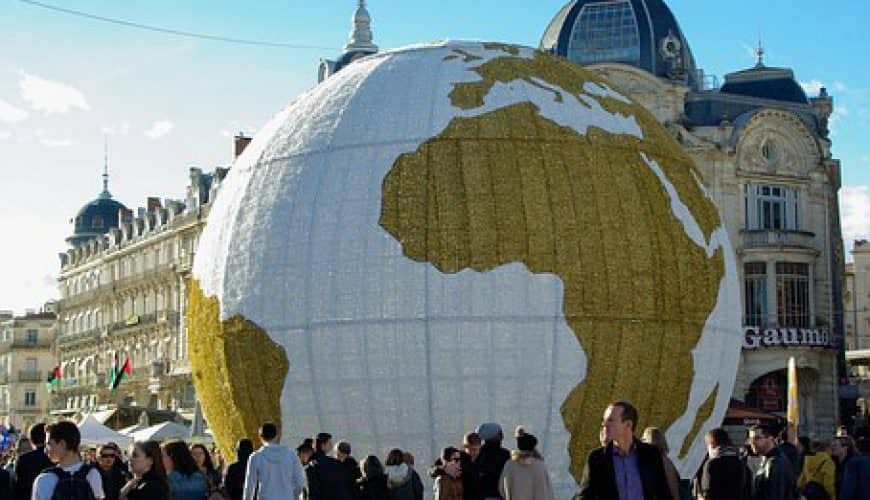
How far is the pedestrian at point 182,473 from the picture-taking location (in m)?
10.8

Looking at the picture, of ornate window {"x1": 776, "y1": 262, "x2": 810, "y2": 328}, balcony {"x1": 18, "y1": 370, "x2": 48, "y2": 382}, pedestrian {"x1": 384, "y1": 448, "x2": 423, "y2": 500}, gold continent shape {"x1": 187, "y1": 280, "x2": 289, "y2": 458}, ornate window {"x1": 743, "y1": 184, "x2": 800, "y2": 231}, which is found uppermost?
ornate window {"x1": 743, "y1": 184, "x2": 800, "y2": 231}

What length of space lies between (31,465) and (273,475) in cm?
203

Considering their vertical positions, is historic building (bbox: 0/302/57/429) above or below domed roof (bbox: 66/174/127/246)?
below

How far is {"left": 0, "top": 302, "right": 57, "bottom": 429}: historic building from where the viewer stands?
307 ft

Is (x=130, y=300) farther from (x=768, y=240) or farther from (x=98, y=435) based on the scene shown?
(x=98, y=435)

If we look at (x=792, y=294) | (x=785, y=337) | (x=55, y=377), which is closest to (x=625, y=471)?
(x=785, y=337)

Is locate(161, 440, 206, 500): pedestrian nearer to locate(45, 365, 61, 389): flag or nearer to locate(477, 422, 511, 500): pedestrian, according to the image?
locate(477, 422, 511, 500): pedestrian

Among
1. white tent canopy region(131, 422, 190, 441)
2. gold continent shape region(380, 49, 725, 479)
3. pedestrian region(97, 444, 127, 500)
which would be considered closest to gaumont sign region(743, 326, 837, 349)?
white tent canopy region(131, 422, 190, 441)

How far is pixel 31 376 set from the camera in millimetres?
Answer: 94812

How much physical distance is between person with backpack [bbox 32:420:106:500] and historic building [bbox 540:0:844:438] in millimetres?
37517

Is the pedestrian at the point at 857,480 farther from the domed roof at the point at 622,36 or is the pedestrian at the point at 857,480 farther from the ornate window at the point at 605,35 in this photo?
the ornate window at the point at 605,35

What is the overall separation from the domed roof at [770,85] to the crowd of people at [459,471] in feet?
116

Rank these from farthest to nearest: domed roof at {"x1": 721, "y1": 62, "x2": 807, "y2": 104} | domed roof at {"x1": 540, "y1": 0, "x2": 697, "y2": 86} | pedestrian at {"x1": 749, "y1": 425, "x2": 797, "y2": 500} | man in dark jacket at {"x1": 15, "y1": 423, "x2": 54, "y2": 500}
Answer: domed roof at {"x1": 721, "y1": 62, "x2": 807, "y2": 104} < domed roof at {"x1": 540, "y1": 0, "x2": 697, "y2": 86} < pedestrian at {"x1": 749, "y1": 425, "x2": 797, "y2": 500} < man in dark jacket at {"x1": 15, "y1": 423, "x2": 54, "y2": 500}

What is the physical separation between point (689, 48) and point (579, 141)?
35340mm
